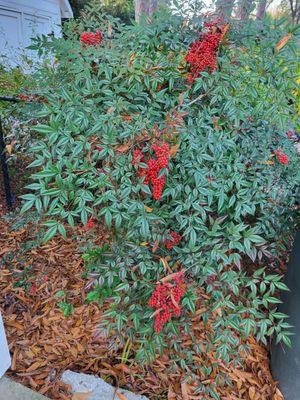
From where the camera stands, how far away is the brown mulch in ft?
5.50

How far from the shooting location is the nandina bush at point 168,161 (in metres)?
1.25

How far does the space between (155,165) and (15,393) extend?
3.63 ft

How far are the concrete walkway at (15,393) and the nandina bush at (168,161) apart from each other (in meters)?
Result: 0.42

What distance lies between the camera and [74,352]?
1816mm

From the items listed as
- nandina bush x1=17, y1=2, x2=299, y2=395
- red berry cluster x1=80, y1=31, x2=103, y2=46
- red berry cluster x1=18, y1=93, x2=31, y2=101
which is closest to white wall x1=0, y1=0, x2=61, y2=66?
red berry cluster x1=18, y1=93, x2=31, y2=101

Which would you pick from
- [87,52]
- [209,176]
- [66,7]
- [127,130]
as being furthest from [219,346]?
[66,7]

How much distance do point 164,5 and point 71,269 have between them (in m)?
1.77

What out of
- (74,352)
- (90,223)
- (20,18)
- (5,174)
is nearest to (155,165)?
(90,223)

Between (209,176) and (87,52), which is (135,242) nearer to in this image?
(209,176)

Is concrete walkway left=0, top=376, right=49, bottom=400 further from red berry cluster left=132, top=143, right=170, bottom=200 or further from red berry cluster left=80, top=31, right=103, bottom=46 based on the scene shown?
red berry cluster left=80, top=31, right=103, bottom=46

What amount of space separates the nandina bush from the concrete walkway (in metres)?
0.42

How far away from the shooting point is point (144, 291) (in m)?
1.56

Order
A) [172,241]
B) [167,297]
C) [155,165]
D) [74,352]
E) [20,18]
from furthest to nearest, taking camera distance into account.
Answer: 1. [20,18]
2. [74,352]
3. [172,241]
4. [167,297]
5. [155,165]

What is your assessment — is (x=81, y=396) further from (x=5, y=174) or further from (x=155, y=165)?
(x=5, y=174)
